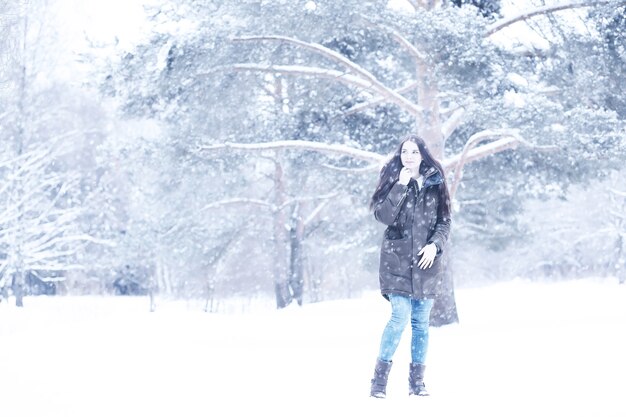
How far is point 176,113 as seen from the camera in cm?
1230

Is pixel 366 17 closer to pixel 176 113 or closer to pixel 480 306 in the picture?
pixel 176 113

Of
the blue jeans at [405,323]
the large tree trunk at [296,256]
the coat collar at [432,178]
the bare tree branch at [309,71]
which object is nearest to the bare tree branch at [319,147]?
the bare tree branch at [309,71]

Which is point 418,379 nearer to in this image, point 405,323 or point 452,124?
point 405,323

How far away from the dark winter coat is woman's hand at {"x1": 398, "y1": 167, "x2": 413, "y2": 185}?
0.10 ft

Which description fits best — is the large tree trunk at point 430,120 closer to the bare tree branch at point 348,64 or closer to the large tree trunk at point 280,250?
the bare tree branch at point 348,64

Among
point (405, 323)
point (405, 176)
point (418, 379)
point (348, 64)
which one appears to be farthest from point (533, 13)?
point (418, 379)

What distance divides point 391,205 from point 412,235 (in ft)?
0.80

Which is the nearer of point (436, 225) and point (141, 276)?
point (436, 225)

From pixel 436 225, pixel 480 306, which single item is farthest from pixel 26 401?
pixel 480 306

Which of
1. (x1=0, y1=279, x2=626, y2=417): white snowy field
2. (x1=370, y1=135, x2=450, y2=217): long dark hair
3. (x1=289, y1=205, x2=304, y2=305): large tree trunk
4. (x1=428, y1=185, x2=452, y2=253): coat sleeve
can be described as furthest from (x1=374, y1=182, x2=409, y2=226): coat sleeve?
(x1=289, y1=205, x2=304, y2=305): large tree trunk

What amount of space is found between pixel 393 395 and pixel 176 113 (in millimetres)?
8078

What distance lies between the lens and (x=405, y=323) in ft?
16.5

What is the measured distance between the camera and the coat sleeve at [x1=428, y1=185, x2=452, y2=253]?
4.90 metres

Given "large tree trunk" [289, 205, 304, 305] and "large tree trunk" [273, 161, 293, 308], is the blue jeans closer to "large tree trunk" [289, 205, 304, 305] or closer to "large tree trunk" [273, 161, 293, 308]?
"large tree trunk" [273, 161, 293, 308]
